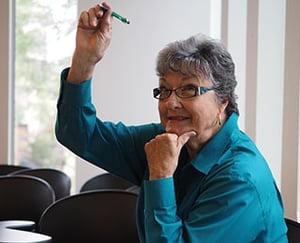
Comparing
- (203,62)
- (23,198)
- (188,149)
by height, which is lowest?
(23,198)

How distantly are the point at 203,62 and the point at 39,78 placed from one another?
124 inches

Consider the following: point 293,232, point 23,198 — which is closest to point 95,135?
point 293,232

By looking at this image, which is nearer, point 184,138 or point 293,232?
point 184,138

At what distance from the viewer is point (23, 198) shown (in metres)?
2.55

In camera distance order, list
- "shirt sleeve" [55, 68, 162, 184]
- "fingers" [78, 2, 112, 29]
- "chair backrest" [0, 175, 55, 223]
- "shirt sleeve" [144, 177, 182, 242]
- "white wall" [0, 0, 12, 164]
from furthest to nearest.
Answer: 1. "white wall" [0, 0, 12, 164]
2. "chair backrest" [0, 175, 55, 223]
3. "shirt sleeve" [55, 68, 162, 184]
4. "fingers" [78, 2, 112, 29]
5. "shirt sleeve" [144, 177, 182, 242]

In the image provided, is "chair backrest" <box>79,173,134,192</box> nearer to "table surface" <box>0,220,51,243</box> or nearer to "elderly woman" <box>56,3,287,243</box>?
"table surface" <box>0,220,51,243</box>

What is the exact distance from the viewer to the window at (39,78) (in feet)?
13.7

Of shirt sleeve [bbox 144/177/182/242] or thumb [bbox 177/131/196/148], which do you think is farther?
thumb [bbox 177/131/196/148]

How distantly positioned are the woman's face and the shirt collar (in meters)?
0.02

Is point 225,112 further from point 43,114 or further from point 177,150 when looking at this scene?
point 43,114

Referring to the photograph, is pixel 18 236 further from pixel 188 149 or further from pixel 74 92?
pixel 188 149

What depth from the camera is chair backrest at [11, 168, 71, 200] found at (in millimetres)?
3119

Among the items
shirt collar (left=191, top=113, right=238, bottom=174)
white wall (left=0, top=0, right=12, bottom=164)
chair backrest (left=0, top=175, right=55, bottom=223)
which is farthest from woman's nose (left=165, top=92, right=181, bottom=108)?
white wall (left=0, top=0, right=12, bottom=164)

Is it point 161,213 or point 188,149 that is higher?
point 188,149
